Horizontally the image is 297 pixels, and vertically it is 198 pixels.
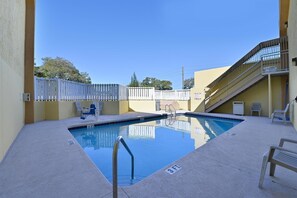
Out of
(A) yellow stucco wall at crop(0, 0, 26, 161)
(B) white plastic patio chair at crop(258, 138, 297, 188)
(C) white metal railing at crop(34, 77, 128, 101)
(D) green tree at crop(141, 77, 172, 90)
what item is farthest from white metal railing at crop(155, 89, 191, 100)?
(D) green tree at crop(141, 77, 172, 90)

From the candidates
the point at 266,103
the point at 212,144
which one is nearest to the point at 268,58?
the point at 266,103

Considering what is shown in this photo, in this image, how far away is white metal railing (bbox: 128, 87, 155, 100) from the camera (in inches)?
487

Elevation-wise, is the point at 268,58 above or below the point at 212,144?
above

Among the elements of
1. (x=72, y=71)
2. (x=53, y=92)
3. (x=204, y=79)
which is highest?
(x=72, y=71)

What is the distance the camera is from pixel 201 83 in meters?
12.2

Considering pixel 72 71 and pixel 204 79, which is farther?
pixel 72 71

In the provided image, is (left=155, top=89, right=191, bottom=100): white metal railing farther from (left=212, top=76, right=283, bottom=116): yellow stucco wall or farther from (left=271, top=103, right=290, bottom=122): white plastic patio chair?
(left=271, top=103, right=290, bottom=122): white plastic patio chair

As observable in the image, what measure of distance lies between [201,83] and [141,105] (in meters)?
5.07

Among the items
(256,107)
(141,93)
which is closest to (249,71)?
(256,107)

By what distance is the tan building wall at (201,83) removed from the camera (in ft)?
37.7

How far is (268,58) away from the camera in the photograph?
8633mm

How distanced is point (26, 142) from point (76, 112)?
17.2ft

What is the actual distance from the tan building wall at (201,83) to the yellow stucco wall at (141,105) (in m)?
3.31

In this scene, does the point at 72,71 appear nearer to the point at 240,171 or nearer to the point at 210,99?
the point at 210,99
